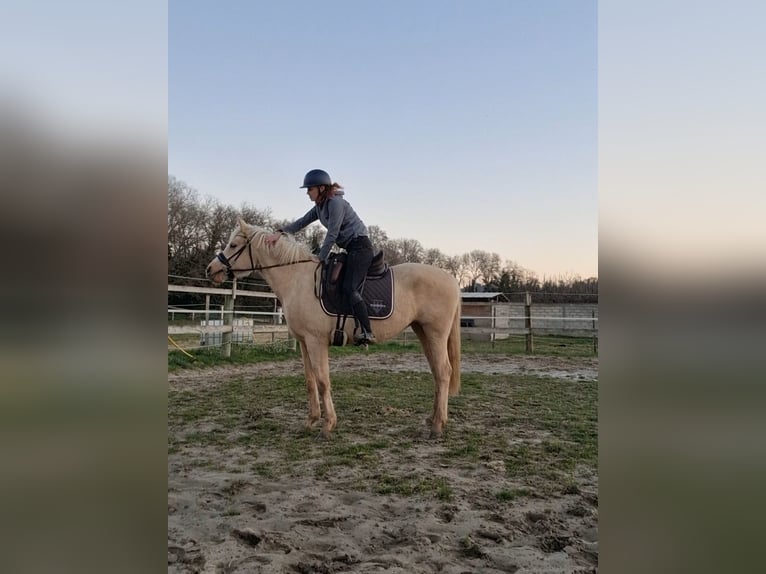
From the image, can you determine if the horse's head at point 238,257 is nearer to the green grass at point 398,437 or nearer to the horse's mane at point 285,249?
the horse's mane at point 285,249

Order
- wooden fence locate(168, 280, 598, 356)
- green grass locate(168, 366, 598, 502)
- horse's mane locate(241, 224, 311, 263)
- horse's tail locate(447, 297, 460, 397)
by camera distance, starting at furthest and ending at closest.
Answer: wooden fence locate(168, 280, 598, 356) → horse's tail locate(447, 297, 460, 397) → horse's mane locate(241, 224, 311, 263) → green grass locate(168, 366, 598, 502)

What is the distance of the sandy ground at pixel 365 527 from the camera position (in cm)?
176

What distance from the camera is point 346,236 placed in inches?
147

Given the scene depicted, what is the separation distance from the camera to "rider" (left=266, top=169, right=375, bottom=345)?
142 inches

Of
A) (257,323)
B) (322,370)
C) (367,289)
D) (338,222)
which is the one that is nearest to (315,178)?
(338,222)

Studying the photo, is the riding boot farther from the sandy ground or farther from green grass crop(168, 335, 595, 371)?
green grass crop(168, 335, 595, 371)

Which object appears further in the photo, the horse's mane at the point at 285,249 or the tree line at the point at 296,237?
the tree line at the point at 296,237

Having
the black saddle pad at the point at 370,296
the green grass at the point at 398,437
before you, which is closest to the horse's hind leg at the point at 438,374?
the green grass at the point at 398,437

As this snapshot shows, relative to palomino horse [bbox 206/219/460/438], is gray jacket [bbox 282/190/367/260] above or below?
above

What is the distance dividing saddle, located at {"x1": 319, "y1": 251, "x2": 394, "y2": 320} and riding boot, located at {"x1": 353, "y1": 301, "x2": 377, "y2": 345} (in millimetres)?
49

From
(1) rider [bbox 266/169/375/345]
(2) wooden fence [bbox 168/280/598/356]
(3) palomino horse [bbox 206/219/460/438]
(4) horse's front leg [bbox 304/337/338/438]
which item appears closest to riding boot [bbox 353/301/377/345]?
(1) rider [bbox 266/169/375/345]

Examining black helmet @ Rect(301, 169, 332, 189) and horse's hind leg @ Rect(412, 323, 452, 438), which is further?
horse's hind leg @ Rect(412, 323, 452, 438)
